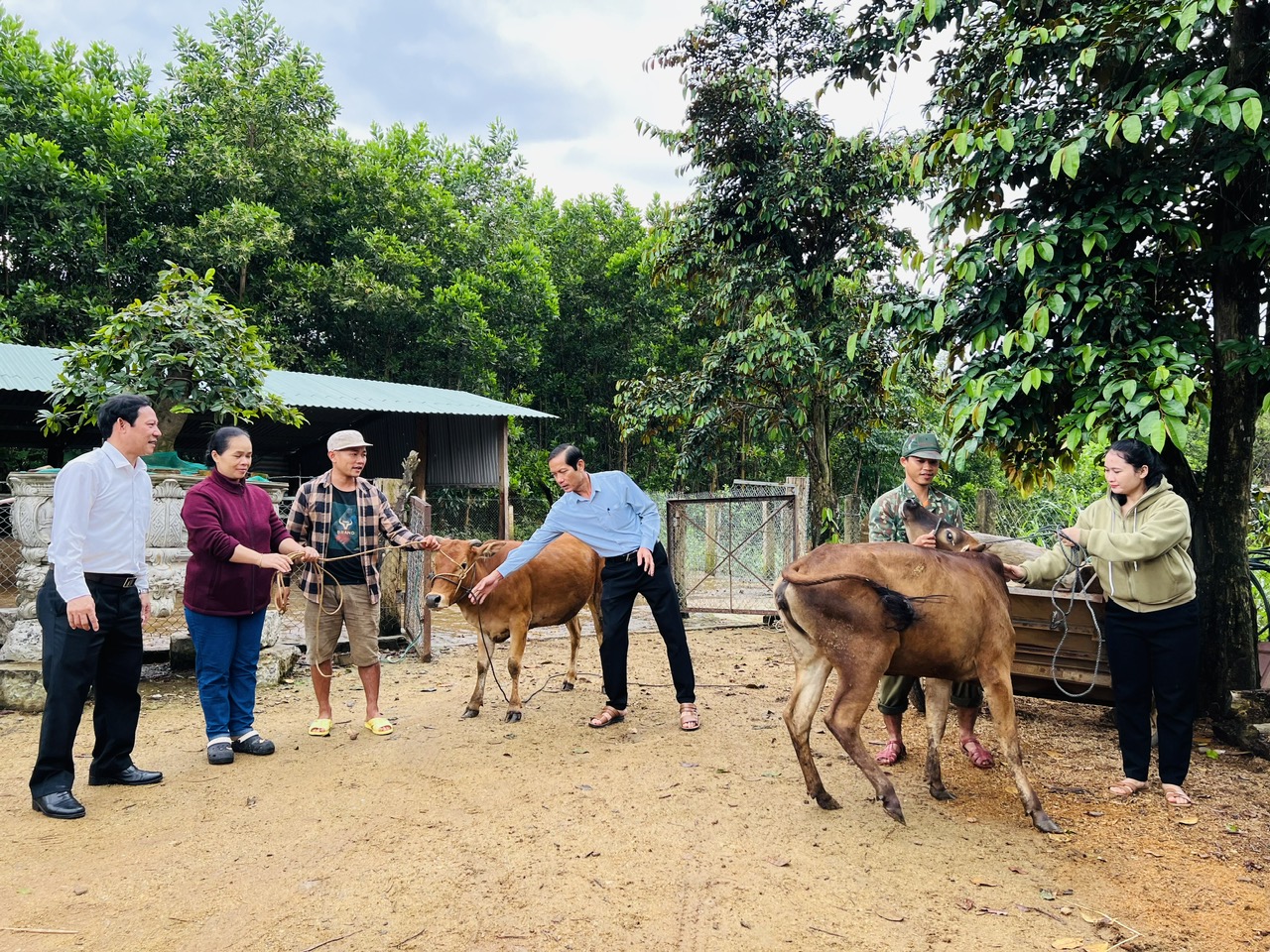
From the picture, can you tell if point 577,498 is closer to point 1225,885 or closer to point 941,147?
point 941,147

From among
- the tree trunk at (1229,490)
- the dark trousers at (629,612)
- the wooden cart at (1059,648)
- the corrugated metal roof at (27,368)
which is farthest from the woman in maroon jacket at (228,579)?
the corrugated metal roof at (27,368)

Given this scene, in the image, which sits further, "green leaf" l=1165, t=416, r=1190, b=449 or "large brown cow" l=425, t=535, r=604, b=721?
"large brown cow" l=425, t=535, r=604, b=721

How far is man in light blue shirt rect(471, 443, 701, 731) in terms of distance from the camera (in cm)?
524

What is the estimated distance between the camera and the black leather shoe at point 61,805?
12.6 ft

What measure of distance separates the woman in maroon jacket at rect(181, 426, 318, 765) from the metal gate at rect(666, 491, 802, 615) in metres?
4.93

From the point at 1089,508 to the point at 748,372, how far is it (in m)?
6.37

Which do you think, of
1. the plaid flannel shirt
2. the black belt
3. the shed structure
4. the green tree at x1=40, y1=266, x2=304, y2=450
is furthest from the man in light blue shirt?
the shed structure

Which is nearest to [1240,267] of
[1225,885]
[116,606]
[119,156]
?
[1225,885]

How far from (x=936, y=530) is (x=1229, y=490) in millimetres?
2297

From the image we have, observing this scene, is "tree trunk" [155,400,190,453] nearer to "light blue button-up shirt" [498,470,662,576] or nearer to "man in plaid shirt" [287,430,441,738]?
"man in plaid shirt" [287,430,441,738]

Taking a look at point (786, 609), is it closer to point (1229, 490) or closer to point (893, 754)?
point (893, 754)

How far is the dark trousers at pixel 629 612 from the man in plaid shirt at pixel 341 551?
1159 millimetres

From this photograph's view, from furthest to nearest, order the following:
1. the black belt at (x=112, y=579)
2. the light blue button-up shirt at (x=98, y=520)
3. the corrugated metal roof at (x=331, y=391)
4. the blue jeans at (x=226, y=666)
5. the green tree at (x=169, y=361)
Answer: the corrugated metal roof at (x=331, y=391), the green tree at (x=169, y=361), the blue jeans at (x=226, y=666), the black belt at (x=112, y=579), the light blue button-up shirt at (x=98, y=520)

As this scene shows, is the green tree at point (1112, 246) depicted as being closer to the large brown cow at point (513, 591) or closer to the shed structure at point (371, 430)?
the large brown cow at point (513, 591)
